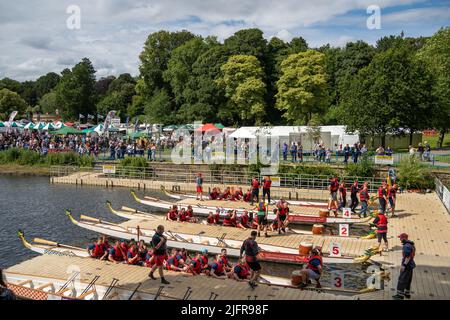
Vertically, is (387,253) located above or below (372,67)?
below

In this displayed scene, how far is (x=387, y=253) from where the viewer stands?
725 inches

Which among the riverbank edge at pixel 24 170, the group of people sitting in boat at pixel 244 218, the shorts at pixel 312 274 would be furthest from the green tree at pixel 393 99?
the riverbank edge at pixel 24 170

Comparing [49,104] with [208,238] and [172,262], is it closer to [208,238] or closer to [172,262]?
[208,238]

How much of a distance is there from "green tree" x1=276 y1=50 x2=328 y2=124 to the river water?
30.9m

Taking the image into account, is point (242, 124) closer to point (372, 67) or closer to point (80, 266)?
point (372, 67)

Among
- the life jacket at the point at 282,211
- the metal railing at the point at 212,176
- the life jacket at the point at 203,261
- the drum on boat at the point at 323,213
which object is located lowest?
the life jacket at the point at 203,261

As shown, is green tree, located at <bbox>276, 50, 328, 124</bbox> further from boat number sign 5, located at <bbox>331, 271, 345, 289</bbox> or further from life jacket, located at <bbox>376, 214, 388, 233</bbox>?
boat number sign 5, located at <bbox>331, 271, 345, 289</bbox>

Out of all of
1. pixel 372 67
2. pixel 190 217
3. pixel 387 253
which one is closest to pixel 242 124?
Result: pixel 372 67

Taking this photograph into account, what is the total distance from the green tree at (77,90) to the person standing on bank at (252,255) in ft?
305

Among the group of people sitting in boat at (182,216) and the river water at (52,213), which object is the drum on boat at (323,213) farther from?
the group of people sitting in boat at (182,216)

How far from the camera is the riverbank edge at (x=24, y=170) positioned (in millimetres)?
48094

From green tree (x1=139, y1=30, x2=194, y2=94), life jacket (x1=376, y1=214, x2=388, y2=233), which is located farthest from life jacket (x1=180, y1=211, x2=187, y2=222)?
green tree (x1=139, y1=30, x2=194, y2=94)

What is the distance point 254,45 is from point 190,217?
170 feet

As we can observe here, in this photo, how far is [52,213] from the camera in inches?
1187
